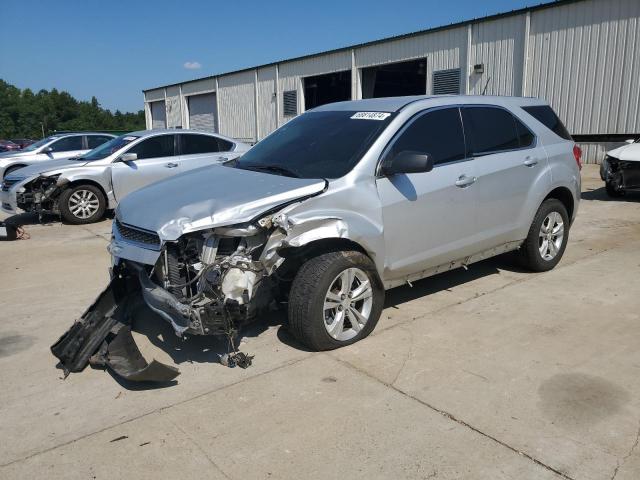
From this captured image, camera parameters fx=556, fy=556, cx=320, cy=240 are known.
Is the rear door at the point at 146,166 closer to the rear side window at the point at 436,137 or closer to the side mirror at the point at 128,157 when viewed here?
the side mirror at the point at 128,157

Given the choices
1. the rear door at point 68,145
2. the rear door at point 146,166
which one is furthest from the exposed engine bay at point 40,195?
the rear door at point 68,145

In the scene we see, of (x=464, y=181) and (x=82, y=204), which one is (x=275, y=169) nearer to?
(x=464, y=181)

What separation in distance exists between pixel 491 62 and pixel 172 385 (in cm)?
1726

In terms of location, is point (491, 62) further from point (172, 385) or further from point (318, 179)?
point (172, 385)

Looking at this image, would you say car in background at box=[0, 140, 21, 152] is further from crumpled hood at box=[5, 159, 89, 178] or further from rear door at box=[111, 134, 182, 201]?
rear door at box=[111, 134, 182, 201]

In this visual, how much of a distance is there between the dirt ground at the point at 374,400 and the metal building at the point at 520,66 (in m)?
11.0

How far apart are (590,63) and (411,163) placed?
14.2m

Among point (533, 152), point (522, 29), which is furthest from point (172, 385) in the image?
point (522, 29)

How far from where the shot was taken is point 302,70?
2592cm

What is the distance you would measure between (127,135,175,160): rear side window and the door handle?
22.3 ft

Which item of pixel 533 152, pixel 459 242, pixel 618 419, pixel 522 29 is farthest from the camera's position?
pixel 522 29

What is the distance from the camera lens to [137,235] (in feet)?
13.4

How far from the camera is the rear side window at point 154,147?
33.1 ft

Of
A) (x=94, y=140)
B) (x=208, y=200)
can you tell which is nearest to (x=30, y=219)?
(x=94, y=140)
